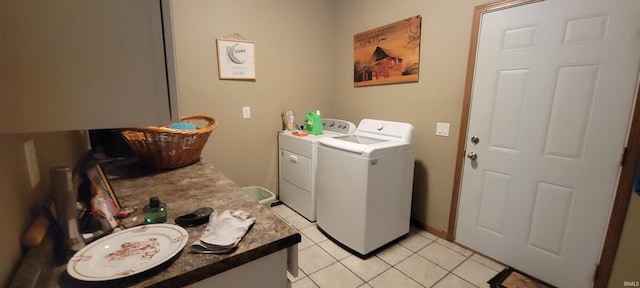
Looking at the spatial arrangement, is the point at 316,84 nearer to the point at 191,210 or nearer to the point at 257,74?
the point at 257,74

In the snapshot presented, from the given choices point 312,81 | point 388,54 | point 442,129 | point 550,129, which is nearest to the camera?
point 550,129

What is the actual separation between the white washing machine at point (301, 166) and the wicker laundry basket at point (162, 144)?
1.14 meters

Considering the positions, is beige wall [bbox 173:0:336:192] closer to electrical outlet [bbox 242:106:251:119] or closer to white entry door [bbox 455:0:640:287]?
electrical outlet [bbox 242:106:251:119]

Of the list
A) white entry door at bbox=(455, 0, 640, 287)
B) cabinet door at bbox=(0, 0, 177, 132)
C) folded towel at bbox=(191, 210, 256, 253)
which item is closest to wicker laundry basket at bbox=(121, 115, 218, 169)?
folded towel at bbox=(191, 210, 256, 253)

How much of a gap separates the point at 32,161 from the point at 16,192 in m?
0.14

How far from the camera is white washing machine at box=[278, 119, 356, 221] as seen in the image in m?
2.52

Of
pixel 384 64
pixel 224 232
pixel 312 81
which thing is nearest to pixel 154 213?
pixel 224 232

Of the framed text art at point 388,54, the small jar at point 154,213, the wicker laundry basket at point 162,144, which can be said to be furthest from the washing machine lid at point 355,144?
the small jar at point 154,213

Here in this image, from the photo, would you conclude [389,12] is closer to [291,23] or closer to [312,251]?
[291,23]

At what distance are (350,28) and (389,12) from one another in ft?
1.80

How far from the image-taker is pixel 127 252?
682 millimetres

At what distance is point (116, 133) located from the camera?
5.60 ft

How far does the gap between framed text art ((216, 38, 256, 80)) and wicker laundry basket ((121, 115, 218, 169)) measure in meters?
1.19

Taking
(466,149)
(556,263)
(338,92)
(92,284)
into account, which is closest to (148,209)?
(92,284)
